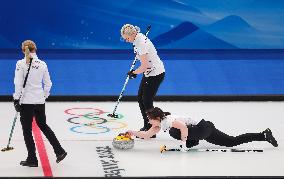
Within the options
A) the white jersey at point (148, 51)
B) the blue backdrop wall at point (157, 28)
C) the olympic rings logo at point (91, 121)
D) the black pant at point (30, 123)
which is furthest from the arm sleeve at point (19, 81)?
the blue backdrop wall at point (157, 28)

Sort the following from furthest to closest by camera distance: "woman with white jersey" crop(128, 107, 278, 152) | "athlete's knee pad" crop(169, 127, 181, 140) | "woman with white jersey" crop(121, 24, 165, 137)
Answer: "woman with white jersey" crop(121, 24, 165, 137) → "athlete's knee pad" crop(169, 127, 181, 140) → "woman with white jersey" crop(128, 107, 278, 152)

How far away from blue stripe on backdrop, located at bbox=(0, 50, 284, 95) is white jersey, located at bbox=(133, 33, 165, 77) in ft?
13.8

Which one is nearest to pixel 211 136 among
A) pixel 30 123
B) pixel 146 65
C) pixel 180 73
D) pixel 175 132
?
pixel 175 132

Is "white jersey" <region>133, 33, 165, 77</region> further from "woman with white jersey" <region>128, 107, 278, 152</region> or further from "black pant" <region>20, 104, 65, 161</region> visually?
"black pant" <region>20, 104, 65, 161</region>

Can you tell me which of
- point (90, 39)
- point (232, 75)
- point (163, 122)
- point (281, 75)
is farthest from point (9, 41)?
point (163, 122)

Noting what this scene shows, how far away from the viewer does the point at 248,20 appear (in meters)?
18.6

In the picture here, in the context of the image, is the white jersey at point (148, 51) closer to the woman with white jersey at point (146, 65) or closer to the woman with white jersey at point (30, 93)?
the woman with white jersey at point (146, 65)

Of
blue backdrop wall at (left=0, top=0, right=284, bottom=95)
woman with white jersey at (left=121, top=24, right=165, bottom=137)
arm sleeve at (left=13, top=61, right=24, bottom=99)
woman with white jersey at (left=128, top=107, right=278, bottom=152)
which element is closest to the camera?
arm sleeve at (left=13, top=61, right=24, bottom=99)

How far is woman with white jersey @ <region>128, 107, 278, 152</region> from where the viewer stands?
897cm

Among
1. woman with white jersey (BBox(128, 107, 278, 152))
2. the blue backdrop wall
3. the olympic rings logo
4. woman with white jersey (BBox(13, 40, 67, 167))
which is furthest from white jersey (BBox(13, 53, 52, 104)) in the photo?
the blue backdrop wall

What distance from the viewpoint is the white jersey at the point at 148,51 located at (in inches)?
381

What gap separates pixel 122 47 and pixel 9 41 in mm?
3432

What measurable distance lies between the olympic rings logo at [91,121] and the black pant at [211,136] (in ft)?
6.15

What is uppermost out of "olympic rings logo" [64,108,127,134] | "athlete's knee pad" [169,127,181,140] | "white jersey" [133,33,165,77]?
"white jersey" [133,33,165,77]
